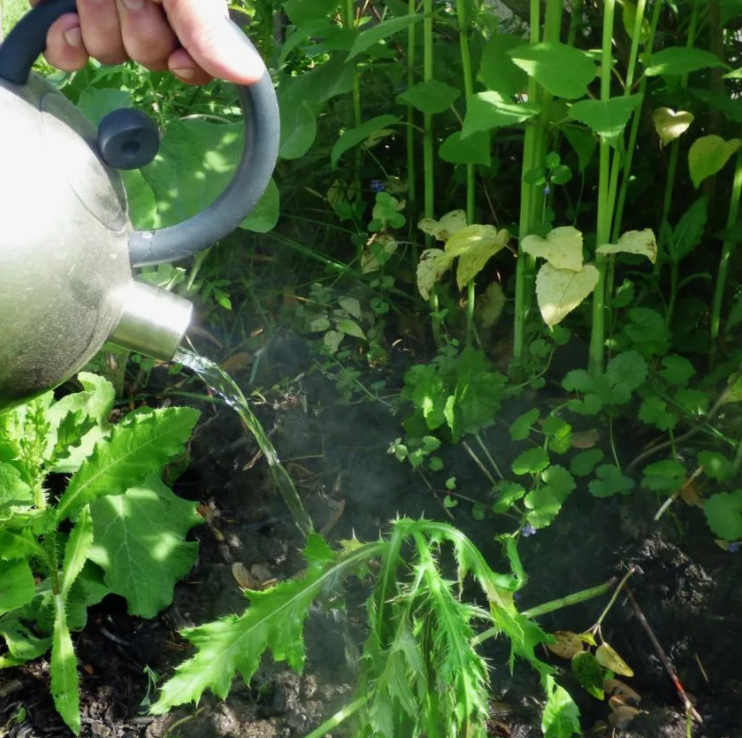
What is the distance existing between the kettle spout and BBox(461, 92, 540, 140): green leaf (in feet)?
2.21

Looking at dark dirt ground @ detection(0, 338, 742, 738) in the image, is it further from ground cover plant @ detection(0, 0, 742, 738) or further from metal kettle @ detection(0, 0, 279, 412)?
metal kettle @ detection(0, 0, 279, 412)

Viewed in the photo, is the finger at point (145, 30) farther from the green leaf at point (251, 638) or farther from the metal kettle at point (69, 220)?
the green leaf at point (251, 638)

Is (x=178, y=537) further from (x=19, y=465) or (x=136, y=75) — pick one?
(x=136, y=75)

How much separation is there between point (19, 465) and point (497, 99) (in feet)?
3.33

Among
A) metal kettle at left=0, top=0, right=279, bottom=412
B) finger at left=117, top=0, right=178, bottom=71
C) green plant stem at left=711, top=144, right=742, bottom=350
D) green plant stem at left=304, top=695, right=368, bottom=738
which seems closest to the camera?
metal kettle at left=0, top=0, right=279, bottom=412

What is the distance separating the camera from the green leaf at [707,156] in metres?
1.68

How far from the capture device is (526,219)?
5.91 ft

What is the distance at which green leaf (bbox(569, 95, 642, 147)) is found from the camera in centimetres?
142

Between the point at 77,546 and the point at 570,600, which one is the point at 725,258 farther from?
the point at 77,546

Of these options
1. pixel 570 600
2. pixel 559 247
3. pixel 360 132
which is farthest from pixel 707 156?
pixel 570 600

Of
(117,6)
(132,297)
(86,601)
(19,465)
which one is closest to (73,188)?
(132,297)

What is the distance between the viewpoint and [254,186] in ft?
3.09

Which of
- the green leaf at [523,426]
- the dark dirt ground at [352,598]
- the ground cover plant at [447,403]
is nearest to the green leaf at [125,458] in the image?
the ground cover plant at [447,403]

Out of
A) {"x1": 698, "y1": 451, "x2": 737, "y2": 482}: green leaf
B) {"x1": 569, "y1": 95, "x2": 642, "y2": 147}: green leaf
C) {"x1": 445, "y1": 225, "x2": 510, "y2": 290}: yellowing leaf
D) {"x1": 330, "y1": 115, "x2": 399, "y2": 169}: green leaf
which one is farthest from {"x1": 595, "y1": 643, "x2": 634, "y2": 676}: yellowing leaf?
{"x1": 330, "y1": 115, "x2": 399, "y2": 169}: green leaf
